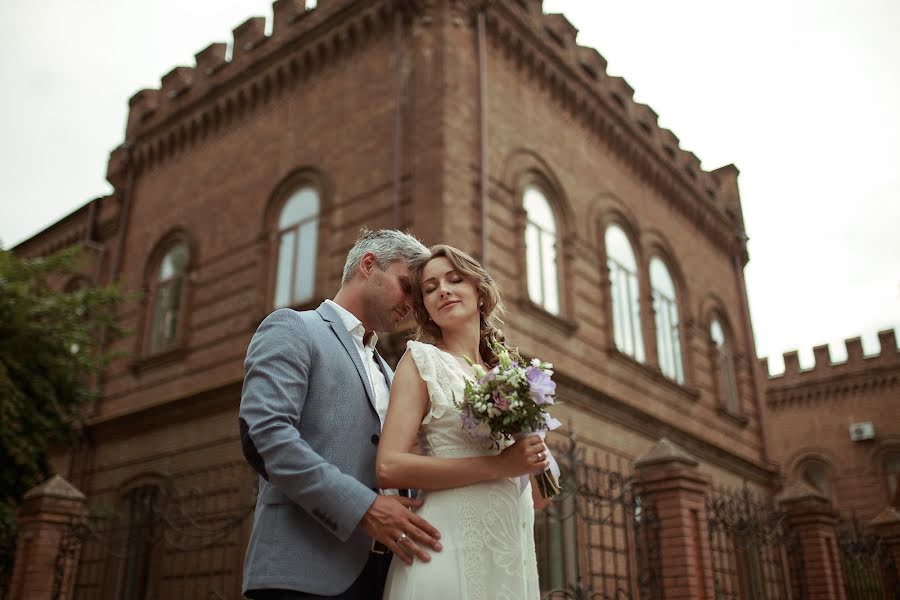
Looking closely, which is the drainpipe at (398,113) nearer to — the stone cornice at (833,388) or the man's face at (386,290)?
the man's face at (386,290)

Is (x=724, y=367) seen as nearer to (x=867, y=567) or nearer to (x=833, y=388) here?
(x=867, y=567)

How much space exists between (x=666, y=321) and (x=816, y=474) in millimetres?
13480

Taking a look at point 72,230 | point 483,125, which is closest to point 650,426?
point 483,125

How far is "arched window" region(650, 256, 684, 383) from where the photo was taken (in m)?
15.5

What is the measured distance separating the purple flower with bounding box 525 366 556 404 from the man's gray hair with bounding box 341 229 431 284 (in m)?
0.75

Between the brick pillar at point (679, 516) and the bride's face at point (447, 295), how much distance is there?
5169 mm

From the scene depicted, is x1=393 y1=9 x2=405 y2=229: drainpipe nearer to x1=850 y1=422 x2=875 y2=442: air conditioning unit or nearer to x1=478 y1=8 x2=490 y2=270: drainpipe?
x1=478 y1=8 x2=490 y2=270: drainpipe

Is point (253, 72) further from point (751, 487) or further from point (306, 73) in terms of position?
point (751, 487)

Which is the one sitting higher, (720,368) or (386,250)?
(720,368)

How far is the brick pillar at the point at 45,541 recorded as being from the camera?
9.10m

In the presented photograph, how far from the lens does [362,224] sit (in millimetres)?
11570

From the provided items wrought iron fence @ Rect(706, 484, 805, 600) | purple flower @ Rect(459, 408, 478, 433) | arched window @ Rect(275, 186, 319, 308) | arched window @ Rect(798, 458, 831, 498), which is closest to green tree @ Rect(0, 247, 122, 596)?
arched window @ Rect(275, 186, 319, 308)

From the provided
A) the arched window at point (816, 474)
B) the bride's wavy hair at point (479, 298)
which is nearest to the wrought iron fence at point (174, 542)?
the bride's wavy hair at point (479, 298)

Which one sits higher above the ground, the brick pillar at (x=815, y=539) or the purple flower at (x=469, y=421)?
the brick pillar at (x=815, y=539)
